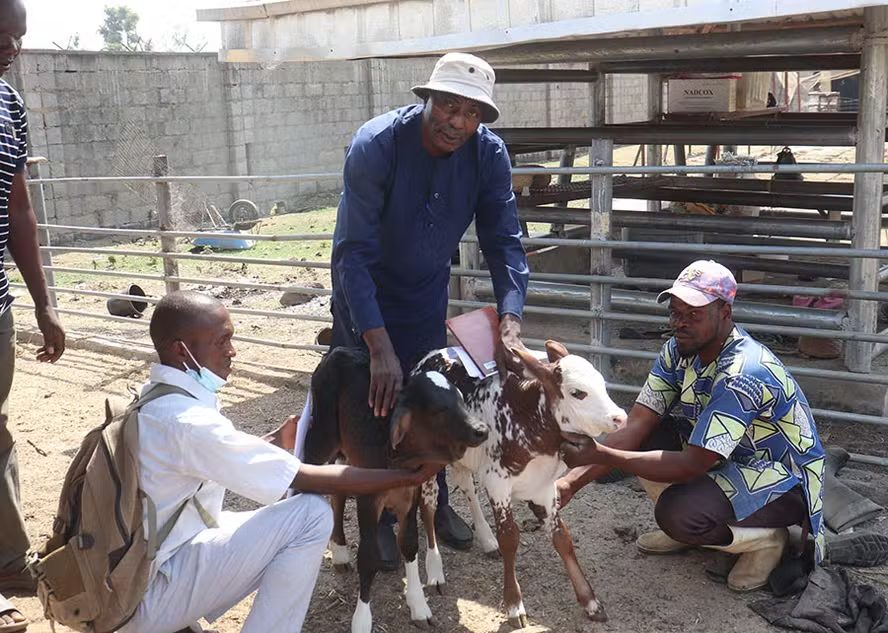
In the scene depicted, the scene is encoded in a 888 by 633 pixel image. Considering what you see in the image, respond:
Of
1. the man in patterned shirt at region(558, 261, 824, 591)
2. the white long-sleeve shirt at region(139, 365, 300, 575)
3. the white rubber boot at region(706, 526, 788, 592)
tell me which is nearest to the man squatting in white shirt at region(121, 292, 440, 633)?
the white long-sleeve shirt at region(139, 365, 300, 575)

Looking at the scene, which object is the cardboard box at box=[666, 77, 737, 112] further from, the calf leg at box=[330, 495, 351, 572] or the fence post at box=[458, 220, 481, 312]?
the calf leg at box=[330, 495, 351, 572]

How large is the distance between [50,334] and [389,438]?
60.5 inches

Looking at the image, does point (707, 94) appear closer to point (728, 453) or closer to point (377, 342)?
point (728, 453)

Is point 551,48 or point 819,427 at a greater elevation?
point 551,48

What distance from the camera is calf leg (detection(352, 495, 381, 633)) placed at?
322 cm

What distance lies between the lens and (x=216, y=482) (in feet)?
8.84

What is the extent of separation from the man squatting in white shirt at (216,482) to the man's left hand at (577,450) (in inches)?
24.5

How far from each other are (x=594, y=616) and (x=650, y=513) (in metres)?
1.00

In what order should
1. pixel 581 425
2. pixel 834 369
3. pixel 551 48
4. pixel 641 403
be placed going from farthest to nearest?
pixel 551 48 < pixel 834 369 < pixel 641 403 < pixel 581 425

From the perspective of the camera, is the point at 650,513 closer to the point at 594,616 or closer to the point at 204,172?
the point at 594,616

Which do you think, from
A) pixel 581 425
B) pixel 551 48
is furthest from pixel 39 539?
pixel 551 48

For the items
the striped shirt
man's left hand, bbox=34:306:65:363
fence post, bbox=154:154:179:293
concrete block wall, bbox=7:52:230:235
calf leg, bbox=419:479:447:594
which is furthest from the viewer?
concrete block wall, bbox=7:52:230:235

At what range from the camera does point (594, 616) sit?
11.0 ft

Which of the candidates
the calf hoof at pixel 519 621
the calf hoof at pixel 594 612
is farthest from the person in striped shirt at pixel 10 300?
the calf hoof at pixel 594 612
